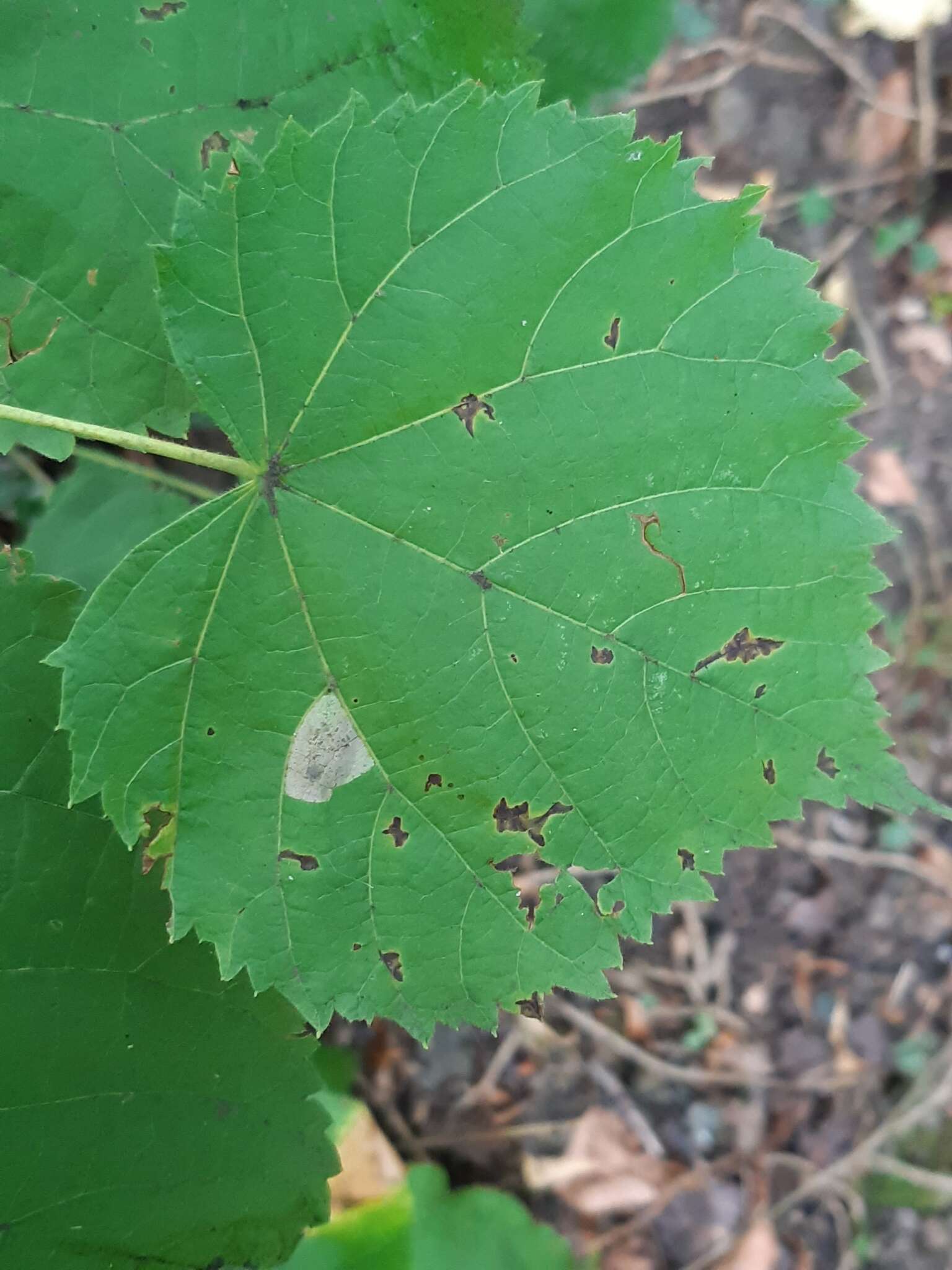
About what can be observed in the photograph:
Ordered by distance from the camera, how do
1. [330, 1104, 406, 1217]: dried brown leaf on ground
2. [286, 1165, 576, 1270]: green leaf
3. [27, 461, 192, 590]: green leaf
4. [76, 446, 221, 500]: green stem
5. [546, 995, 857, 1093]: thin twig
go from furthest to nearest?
[546, 995, 857, 1093]: thin twig < [330, 1104, 406, 1217]: dried brown leaf on ground < [286, 1165, 576, 1270]: green leaf < [27, 461, 192, 590]: green leaf < [76, 446, 221, 500]: green stem

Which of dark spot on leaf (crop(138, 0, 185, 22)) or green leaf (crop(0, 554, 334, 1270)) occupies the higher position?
dark spot on leaf (crop(138, 0, 185, 22))

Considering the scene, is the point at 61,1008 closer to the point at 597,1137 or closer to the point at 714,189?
the point at 597,1137

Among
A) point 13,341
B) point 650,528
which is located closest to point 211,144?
point 13,341

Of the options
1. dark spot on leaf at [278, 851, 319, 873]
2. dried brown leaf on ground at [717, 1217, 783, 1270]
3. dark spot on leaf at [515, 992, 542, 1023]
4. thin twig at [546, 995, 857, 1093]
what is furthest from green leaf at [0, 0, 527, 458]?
dried brown leaf on ground at [717, 1217, 783, 1270]

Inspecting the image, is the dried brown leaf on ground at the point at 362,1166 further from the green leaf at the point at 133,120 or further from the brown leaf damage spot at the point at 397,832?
the green leaf at the point at 133,120

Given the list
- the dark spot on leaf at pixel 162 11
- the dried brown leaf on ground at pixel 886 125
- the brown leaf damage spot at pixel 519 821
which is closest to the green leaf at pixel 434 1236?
the brown leaf damage spot at pixel 519 821

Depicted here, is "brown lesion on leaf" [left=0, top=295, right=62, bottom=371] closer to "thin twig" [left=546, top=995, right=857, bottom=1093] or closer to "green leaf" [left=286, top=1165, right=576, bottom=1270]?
"green leaf" [left=286, top=1165, right=576, bottom=1270]

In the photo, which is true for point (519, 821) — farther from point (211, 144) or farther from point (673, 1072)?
point (673, 1072)
